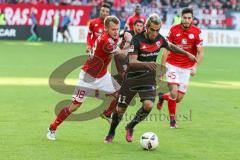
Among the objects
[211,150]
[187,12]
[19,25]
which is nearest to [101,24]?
[187,12]

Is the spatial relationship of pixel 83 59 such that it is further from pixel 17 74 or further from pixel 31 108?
pixel 17 74

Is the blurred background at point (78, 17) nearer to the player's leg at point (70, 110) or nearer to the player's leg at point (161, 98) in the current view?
the player's leg at point (161, 98)

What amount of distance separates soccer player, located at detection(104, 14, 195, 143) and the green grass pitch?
1.64ft

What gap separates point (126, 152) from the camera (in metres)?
10.2

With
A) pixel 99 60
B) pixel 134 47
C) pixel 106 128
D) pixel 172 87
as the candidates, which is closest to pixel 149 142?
pixel 134 47

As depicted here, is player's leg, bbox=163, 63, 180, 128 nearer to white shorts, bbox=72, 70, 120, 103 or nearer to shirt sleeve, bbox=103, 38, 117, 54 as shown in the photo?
white shorts, bbox=72, 70, 120, 103

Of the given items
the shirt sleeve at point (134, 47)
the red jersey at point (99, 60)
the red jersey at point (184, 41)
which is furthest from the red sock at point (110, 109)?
the shirt sleeve at point (134, 47)

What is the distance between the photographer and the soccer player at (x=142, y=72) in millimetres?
10656

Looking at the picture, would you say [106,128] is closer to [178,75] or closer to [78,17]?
[178,75]

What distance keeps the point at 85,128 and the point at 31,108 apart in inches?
111

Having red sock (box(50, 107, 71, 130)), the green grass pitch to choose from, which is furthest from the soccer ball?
red sock (box(50, 107, 71, 130))

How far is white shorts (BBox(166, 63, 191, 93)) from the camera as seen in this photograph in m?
13.3

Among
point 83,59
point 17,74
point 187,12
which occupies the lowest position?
point 17,74

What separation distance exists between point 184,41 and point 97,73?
8.69 feet
